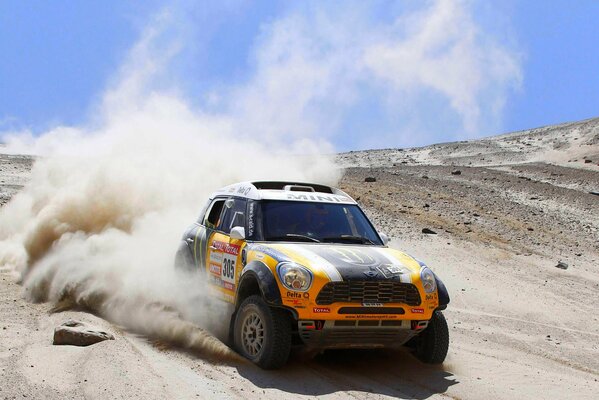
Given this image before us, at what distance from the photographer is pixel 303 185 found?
33.2 ft

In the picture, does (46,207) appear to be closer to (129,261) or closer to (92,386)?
(129,261)

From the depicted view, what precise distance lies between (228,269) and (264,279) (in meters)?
1.16

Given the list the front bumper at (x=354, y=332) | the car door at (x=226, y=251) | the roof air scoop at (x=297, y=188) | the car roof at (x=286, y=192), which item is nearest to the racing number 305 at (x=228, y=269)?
the car door at (x=226, y=251)

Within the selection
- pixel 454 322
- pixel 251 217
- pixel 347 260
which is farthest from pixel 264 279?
pixel 454 322

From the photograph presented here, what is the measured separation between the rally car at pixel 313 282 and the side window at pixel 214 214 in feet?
1.15

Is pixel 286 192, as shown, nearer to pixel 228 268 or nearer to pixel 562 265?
pixel 228 268

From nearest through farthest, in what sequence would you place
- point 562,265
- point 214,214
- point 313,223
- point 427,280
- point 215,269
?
1. point 427,280
2. point 313,223
3. point 215,269
4. point 214,214
5. point 562,265

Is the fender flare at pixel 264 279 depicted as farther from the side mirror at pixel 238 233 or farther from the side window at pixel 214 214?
the side window at pixel 214 214

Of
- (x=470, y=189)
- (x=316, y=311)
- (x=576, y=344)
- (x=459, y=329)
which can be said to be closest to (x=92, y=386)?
(x=316, y=311)

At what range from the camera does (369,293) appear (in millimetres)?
7910

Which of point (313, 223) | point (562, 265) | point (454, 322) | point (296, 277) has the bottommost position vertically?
point (454, 322)

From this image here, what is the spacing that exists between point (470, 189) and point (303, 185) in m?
18.5

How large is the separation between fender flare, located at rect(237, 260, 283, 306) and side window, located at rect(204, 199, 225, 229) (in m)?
1.71

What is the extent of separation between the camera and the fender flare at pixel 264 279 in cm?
784
